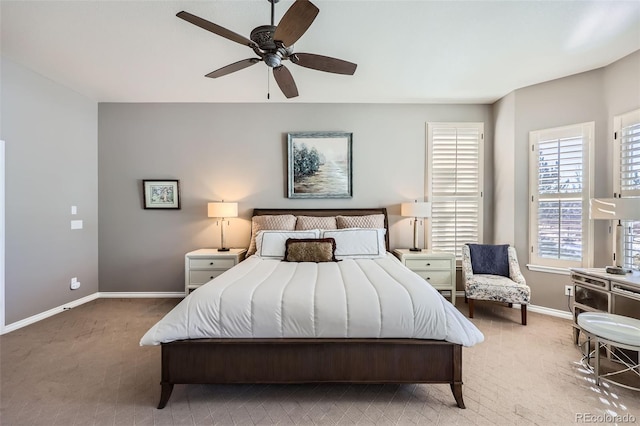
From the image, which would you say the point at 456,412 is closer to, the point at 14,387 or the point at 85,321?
the point at 14,387

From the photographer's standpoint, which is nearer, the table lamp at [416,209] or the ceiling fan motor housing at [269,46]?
the ceiling fan motor housing at [269,46]

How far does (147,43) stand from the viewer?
2.58 m

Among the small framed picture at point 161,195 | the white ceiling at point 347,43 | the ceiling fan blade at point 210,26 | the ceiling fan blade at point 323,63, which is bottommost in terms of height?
the small framed picture at point 161,195

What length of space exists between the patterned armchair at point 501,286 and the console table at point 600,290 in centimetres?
46

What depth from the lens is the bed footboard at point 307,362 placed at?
1793 mm

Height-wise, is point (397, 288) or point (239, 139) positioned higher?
point (239, 139)

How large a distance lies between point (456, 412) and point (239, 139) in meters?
4.01

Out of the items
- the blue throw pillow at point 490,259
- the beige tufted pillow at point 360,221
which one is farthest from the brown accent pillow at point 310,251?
the blue throw pillow at point 490,259

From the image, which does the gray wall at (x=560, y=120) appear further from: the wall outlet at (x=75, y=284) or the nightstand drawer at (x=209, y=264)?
the wall outlet at (x=75, y=284)

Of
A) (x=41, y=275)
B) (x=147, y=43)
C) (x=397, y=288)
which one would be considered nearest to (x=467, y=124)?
(x=397, y=288)

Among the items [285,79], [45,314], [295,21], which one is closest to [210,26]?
[295,21]

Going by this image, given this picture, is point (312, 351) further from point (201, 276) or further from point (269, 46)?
point (201, 276)

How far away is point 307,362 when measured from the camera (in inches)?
71.4

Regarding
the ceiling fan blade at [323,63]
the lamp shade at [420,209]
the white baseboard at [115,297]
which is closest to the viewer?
the ceiling fan blade at [323,63]
